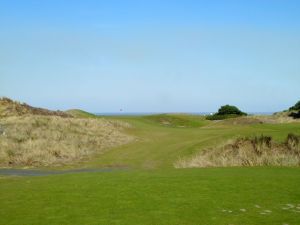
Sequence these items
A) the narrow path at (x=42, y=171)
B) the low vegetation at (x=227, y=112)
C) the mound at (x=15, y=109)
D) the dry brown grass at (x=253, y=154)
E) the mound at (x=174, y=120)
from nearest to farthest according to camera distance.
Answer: the dry brown grass at (x=253, y=154) < the narrow path at (x=42, y=171) < the mound at (x=15, y=109) < the mound at (x=174, y=120) < the low vegetation at (x=227, y=112)

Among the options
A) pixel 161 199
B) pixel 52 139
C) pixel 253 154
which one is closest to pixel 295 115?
pixel 52 139

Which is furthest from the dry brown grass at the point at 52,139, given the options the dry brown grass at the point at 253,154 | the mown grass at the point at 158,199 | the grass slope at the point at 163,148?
the mown grass at the point at 158,199

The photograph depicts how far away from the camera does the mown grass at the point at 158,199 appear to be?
31.1ft

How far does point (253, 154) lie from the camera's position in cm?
2252

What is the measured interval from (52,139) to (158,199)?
23244mm

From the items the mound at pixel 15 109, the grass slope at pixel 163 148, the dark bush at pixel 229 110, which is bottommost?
the grass slope at pixel 163 148

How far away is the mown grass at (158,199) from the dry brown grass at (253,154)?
Answer: 17.4 feet

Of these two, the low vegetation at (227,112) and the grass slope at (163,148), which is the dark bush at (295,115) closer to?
the low vegetation at (227,112)

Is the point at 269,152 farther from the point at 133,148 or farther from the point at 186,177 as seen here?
the point at 133,148

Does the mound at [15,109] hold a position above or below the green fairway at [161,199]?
above

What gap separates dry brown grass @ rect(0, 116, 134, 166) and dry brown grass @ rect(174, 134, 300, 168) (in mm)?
9529

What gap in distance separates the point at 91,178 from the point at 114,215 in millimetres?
5871

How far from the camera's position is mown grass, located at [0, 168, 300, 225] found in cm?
949

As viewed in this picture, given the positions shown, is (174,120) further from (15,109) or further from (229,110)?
(15,109)
